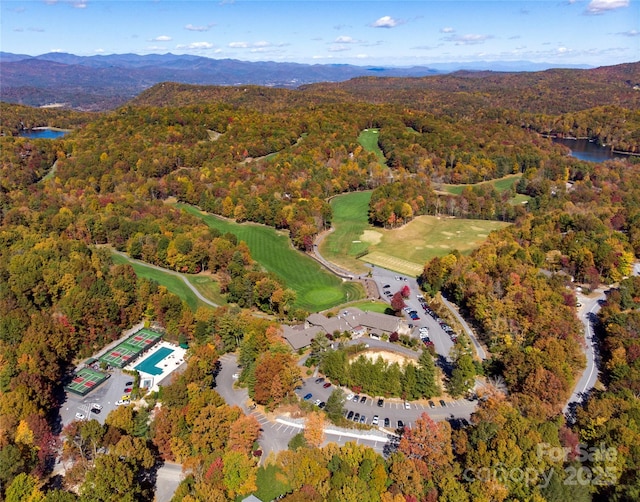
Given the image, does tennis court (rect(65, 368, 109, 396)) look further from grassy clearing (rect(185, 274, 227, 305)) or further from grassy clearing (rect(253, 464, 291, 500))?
grassy clearing (rect(253, 464, 291, 500))

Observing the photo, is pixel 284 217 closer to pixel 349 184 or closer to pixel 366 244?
pixel 366 244

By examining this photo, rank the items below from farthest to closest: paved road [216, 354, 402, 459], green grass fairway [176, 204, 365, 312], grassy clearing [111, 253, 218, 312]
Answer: green grass fairway [176, 204, 365, 312] < grassy clearing [111, 253, 218, 312] < paved road [216, 354, 402, 459]

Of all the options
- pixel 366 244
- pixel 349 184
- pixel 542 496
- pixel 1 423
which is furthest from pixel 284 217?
pixel 542 496

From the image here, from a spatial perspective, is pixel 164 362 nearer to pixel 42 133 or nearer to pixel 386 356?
pixel 386 356

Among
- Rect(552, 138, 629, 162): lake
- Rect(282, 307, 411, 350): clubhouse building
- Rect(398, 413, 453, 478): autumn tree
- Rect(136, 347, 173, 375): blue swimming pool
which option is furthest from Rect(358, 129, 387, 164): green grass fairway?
Rect(398, 413, 453, 478): autumn tree

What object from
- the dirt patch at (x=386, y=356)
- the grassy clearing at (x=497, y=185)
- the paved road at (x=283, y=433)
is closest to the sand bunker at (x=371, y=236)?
the grassy clearing at (x=497, y=185)

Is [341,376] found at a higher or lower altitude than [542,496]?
lower

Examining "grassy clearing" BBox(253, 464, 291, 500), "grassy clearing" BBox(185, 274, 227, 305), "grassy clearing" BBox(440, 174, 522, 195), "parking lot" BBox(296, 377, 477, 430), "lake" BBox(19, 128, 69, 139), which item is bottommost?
"grassy clearing" BBox(185, 274, 227, 305)
